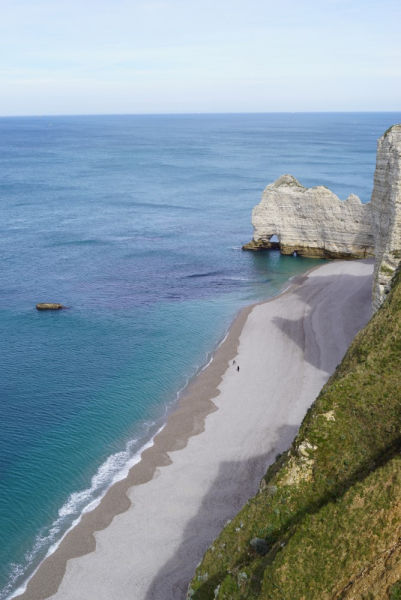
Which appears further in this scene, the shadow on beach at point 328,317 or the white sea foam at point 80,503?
the shadow on beach at point 328,317

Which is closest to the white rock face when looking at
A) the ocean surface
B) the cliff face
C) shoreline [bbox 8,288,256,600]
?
shoreline [bbox 8,288,256,600]

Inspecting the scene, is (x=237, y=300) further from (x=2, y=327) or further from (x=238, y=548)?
(x=238, y=548)

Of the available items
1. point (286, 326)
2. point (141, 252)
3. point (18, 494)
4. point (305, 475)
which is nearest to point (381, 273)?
point (286, 326)

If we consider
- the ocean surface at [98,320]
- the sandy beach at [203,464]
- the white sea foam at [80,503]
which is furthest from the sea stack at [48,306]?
the white sea foam at [80,503]


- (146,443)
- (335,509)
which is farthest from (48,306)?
(335,509)

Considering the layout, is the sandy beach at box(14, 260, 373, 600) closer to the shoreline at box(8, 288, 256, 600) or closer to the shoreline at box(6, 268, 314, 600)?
the shoreline at box(8, 288, 256, 600)

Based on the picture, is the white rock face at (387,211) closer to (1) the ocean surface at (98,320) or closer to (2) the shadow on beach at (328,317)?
(2) the shadow on beach at (328,317)

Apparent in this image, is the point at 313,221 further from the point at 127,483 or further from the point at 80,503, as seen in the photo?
the point at 80,503
